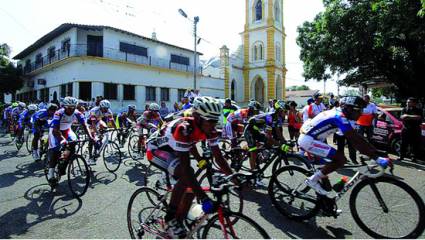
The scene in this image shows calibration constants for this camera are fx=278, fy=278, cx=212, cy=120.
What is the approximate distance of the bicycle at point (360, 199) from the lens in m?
3.47

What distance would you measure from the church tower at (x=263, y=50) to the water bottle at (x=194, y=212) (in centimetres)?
3717

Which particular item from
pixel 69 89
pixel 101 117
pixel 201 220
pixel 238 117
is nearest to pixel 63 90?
pixel 69 89

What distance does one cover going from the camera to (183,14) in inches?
826

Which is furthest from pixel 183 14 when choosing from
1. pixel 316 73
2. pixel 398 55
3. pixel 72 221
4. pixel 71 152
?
pixel 72 221

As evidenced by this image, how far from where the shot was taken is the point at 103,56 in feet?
83.4

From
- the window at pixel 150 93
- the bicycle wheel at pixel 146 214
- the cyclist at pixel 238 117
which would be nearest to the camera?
the bicycle wheel at pixel 146 214

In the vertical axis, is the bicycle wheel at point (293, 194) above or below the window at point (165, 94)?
below

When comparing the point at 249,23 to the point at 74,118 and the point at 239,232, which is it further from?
the point at 239,232

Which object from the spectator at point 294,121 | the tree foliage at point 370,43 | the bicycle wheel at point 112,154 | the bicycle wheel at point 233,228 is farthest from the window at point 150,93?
the bicycle wheel at point 233,228

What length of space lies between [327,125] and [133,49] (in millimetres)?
26929

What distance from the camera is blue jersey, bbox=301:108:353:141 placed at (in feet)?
12.7

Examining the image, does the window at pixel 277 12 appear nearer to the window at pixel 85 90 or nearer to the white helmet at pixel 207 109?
the window at pixel 85 90

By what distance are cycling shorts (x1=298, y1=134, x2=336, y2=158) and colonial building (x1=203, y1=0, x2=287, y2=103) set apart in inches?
1348

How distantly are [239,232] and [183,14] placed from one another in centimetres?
2063
